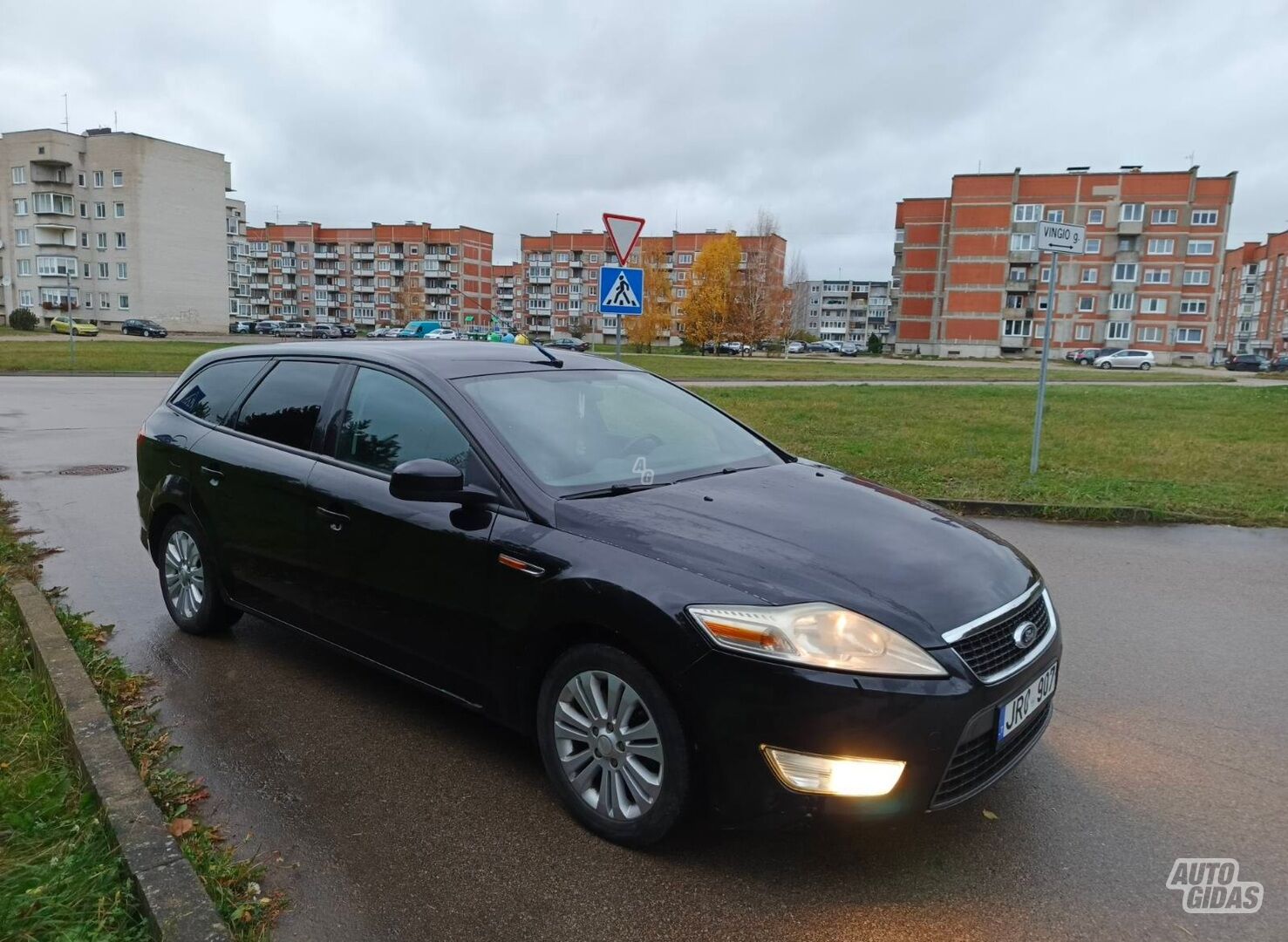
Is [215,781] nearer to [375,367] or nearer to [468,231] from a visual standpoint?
[375,367]

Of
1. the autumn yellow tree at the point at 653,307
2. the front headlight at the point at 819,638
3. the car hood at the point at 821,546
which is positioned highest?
the autumn yellow tree at the point at 653,307

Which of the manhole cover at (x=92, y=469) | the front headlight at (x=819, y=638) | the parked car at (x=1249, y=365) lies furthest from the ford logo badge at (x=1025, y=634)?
the parked car at (x=1249, y=365)

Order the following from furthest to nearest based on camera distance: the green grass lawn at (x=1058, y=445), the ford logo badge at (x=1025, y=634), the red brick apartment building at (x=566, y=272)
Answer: the red brick apartment building at (x=566, y=272) → the green grass lawn at (x=1058, y=445) → the ford logo badge at (x=1025, y=634)

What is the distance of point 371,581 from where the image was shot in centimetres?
370

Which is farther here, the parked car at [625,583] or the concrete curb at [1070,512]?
→ the concrete curb at [1070,512]

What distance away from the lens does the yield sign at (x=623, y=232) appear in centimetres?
988

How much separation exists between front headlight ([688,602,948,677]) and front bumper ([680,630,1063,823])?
33mm

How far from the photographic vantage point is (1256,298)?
128 meters

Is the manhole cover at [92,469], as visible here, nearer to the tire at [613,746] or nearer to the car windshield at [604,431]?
the car windshield at [604,431]

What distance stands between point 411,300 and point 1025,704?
117598 mm

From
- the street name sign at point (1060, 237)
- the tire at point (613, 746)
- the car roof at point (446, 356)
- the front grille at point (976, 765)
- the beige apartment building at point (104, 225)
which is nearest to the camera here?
the front grille at point (976, 765)

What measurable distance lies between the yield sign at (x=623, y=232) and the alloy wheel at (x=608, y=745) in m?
7.53

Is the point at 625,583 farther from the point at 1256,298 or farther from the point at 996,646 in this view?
the point at 1256,298

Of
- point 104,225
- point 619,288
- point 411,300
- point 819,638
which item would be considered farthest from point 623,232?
point 411,300
